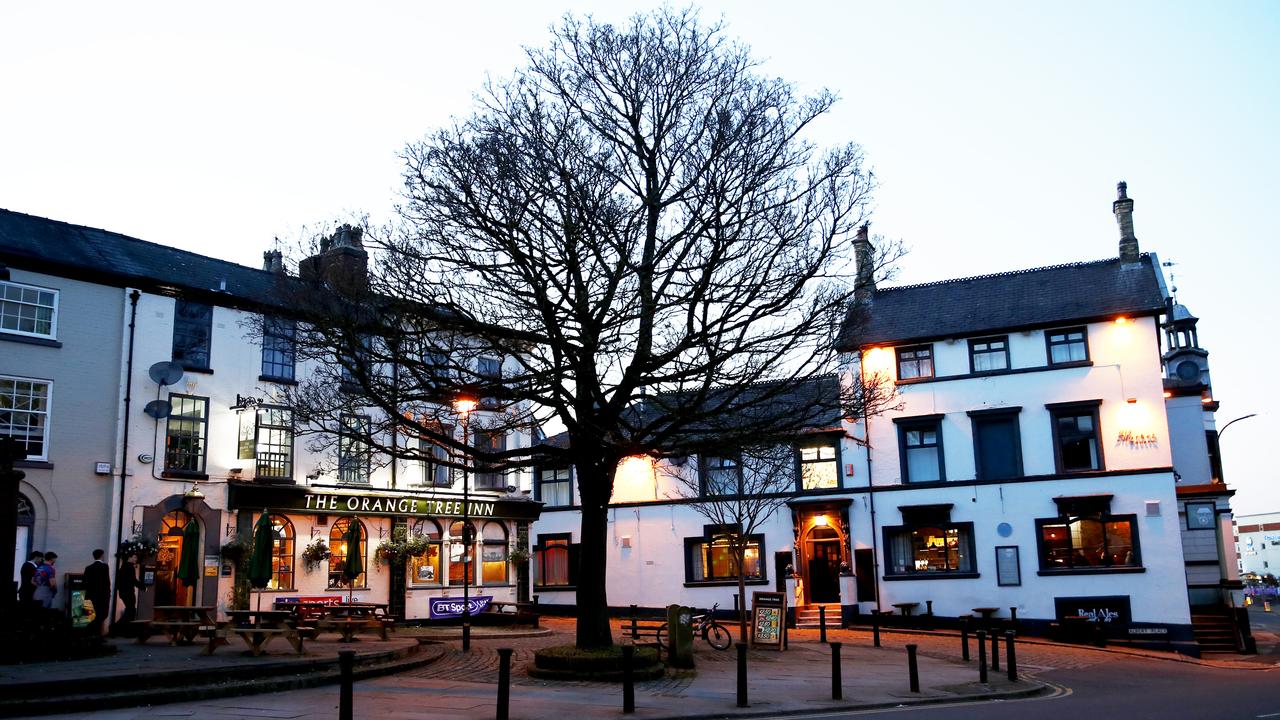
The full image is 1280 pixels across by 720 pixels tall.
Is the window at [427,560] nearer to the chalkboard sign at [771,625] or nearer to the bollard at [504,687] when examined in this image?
Answer: the chalkboard sign at [771,625]

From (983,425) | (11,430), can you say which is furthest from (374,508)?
(983,425)

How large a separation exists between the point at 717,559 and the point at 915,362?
1011 centimetres

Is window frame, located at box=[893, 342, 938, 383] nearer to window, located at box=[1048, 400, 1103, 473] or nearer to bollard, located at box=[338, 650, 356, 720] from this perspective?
window, located at box=[1048, 400, 1103, 473]

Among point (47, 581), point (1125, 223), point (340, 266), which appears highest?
point (1125, 223)

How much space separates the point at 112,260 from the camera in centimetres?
2628

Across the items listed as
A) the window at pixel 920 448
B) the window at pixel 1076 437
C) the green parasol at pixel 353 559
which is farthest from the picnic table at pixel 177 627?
the window at pixel 1076 437

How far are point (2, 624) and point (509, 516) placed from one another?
19458 millimetres

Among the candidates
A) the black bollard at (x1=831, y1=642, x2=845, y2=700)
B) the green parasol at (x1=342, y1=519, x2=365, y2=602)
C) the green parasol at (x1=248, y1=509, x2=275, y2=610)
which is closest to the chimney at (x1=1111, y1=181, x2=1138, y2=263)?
the black bollard at (x1=831, y1=642, x2=845, y2=700)

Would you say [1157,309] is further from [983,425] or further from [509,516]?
[509,516]

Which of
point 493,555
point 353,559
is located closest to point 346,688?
point 353,559

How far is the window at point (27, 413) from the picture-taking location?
23.7 m

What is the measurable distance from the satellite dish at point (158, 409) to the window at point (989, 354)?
→ 24.4 m

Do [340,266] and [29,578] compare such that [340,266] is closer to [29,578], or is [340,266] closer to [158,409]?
[29,578]

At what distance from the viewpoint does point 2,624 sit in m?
16.8
